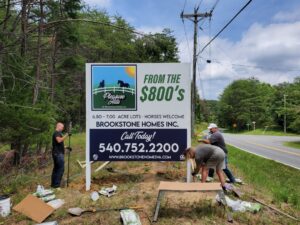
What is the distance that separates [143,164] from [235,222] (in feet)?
17.7

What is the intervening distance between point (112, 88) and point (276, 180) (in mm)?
7302

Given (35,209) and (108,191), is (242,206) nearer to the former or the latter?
(108,191)

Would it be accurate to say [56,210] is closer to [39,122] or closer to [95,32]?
[39,122]

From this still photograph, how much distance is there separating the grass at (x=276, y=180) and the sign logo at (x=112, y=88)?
4.00m

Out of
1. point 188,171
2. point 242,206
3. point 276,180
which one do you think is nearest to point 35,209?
point 188,171

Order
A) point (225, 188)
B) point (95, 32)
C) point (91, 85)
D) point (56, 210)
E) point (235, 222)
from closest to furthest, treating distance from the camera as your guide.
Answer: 1. point (235, 222)
2. point (56, 210)
3. point (225, 188)
4. point (91, 85)
5. point (95, 32)

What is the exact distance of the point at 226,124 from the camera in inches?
4252

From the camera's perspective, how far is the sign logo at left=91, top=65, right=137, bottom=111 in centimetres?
835

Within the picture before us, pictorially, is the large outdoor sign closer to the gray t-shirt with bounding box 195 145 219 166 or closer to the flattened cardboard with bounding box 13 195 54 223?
the gray t-shirt with bounding box 195 145 219 166

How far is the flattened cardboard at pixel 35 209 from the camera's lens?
6465 millimetres

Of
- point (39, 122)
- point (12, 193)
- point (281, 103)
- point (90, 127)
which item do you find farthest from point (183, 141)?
point (281, 103)

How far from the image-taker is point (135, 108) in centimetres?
838

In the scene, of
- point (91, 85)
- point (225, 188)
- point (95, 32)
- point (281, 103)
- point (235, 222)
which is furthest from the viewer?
point (281, 103)

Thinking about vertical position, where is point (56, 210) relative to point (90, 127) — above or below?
below
